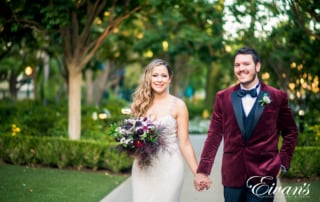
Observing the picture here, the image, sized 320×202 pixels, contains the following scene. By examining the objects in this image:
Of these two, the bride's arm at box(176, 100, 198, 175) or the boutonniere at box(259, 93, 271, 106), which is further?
the bride's arm at box(176, 100, 198, 175)

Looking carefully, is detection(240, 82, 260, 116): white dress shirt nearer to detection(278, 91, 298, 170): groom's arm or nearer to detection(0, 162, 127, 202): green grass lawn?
detection(278, 91, 298, 170): groom's arm

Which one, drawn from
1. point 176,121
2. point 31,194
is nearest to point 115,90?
point 31,194

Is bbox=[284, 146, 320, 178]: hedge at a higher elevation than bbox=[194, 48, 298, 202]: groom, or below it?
below

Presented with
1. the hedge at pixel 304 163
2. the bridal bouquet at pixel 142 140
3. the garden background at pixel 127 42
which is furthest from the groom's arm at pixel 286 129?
the hedge at pixel 304 163

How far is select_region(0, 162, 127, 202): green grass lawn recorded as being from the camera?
8.83 meters

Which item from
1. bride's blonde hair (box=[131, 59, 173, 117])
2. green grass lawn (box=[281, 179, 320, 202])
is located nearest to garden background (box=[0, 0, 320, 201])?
bride's blonde hair (box=[131, 59, 173, 117])

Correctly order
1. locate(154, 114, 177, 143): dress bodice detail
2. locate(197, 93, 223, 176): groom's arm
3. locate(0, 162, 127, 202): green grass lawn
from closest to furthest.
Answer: locate(197, 93, 223, 176): groom's arm, locate(154, 114, 177, 143): dress bodice detail, locate(0, 162, 127, 202): green grass lawn

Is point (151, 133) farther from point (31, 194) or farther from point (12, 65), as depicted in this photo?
point (12, 65)

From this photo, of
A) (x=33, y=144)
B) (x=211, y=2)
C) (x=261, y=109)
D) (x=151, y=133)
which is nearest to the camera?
(x=261, y=109)

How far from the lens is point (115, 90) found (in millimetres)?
53469

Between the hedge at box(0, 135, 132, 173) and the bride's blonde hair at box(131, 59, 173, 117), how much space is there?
20.6 ft

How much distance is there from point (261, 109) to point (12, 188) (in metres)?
6.12

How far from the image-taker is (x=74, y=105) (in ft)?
43.8

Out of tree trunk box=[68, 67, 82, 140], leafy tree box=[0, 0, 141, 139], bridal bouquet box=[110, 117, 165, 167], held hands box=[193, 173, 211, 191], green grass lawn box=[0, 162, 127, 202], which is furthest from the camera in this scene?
tree trunk box=[68, 67, 82, 140]
